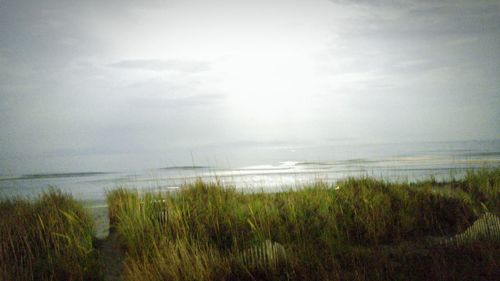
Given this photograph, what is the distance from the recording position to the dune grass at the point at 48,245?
16.3ft

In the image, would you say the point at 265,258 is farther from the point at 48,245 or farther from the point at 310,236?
the point at 48,245

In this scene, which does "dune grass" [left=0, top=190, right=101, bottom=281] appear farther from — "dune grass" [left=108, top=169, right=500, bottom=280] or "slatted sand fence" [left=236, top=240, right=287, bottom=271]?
"slatted sand fence" [left=236, top=240, right=287, bottom=271]

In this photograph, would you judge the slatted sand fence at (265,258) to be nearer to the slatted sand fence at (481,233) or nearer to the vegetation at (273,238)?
the vegetation at (273,238)

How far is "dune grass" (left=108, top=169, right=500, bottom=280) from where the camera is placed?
171 inches

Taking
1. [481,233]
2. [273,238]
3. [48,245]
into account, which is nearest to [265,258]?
[273,238]

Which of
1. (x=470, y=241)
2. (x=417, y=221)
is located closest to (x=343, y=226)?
(x=417, y=221)

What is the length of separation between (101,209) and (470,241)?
350 inches

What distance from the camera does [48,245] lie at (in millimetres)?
5742

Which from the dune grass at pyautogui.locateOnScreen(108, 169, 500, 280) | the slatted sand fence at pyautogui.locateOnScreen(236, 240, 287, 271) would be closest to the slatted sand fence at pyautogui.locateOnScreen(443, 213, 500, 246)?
the dune grass at pyautogui.locateOnScreen(108, 169, 500, 280)

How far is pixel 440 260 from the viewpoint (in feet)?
15.3

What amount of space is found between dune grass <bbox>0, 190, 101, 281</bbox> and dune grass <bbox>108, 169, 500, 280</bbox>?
621mm

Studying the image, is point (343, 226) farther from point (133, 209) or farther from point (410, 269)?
point (133, 209)

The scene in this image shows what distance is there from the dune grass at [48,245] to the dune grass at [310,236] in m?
0.62

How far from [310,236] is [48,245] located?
417cm
